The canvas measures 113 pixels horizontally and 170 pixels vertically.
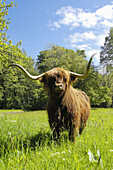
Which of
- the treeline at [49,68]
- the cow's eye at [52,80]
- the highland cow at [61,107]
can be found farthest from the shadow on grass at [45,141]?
the treeline at [49,68]

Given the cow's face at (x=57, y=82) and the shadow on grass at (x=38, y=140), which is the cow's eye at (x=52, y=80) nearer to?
the cow's face at (x=57, y=82)

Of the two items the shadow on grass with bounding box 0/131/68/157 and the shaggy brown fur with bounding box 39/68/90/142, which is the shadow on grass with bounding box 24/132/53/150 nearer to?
the shadow on grass with bounding box 0/131/68/157

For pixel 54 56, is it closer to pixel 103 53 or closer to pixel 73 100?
pixel 103 53

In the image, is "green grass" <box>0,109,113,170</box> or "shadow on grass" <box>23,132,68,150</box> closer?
"green grass" <box>0,109,113,170</box>

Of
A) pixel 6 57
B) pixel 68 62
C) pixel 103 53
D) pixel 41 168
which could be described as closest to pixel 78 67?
pixel 68 62

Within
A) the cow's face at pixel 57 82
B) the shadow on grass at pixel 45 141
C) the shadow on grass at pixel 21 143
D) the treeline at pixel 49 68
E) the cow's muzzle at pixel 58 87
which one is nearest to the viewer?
the shadow on grass at pixel 21 143

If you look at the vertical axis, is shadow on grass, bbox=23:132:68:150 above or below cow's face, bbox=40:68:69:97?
below

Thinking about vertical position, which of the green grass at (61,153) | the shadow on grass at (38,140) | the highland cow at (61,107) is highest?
the highland cow at (61,107)

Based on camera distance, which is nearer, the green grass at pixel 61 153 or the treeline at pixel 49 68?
the green grass at pixel 61 153

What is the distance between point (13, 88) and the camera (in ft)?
103

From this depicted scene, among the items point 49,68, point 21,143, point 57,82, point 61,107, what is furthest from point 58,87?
point 49,68

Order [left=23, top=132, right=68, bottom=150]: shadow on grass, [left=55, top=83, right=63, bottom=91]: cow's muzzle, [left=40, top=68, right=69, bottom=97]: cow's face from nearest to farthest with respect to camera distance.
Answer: [left=23, top=132, right=68, bottom=150]: shadow on grass < [left=55, top=83, right=63, bottom=91]: cow's muzzle < [left=40, top=68, right=69, bottom=97]: cow's face

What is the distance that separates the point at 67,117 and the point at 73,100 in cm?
47

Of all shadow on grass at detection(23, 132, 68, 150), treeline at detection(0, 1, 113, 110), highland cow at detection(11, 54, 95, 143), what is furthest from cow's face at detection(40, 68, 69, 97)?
treeline at detection(0, 1, 113, 110)
